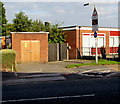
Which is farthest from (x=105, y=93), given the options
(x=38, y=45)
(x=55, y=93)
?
(x=38, y=45)

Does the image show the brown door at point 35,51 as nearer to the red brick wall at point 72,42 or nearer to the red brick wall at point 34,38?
the red brick wall at point 34,38

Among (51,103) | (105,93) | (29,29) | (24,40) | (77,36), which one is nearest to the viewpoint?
(51,103)

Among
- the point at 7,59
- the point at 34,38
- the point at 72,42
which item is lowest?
the point at 7,59

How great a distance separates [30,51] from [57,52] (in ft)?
11.2

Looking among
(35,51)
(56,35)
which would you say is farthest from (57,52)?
(56,35)

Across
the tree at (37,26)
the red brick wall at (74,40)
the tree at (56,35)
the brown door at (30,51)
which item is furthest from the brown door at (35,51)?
the tree at (37,26)

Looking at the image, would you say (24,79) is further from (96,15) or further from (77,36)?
(77,36)

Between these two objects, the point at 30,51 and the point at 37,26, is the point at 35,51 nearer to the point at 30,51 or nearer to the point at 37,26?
the point at 30,51

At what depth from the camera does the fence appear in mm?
23572

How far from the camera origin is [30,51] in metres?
22.0

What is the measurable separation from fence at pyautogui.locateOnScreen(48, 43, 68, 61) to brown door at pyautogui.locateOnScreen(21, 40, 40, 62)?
1604 millimetres

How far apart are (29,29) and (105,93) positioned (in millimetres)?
28073

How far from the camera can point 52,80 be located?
12.3 m

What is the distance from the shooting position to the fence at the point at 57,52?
2357cm
